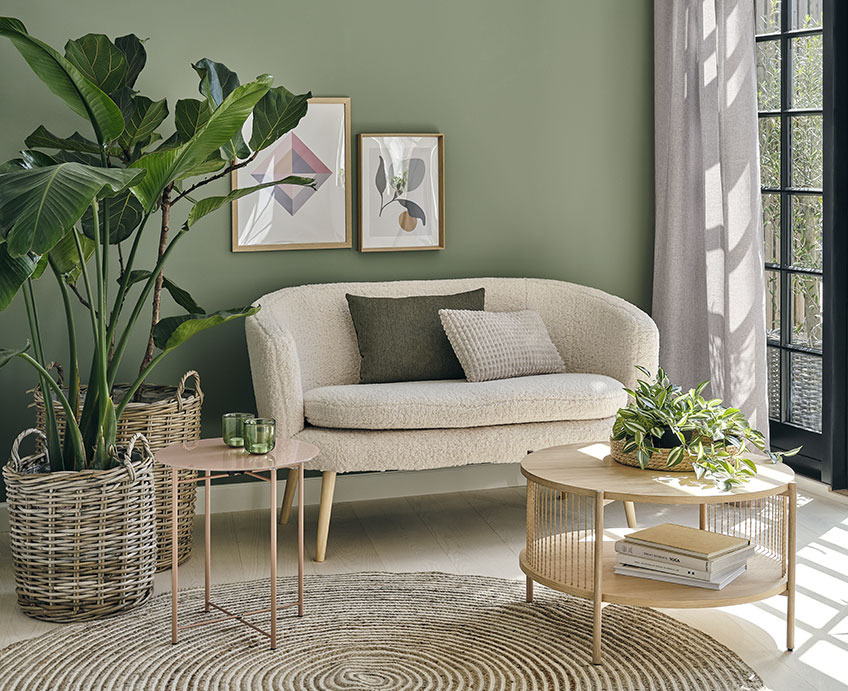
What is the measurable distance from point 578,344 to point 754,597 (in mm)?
1726

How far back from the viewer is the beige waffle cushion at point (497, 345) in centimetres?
388

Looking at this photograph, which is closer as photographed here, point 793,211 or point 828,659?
point 828,659

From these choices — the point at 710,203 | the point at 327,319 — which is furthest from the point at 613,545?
the point at 710,203

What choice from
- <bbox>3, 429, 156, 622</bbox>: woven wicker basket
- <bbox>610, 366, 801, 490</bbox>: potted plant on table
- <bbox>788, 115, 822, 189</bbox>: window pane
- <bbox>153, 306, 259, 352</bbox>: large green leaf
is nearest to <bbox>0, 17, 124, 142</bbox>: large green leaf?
<bbox>153, 306, 259, 352</bbox>: large green leaf

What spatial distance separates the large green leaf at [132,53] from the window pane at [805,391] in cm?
285

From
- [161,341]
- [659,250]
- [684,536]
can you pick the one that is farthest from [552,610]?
[659,250]

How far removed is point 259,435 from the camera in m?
2.75

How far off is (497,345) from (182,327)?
1.35 meters

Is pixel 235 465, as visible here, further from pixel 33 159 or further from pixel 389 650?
pixel 33 159

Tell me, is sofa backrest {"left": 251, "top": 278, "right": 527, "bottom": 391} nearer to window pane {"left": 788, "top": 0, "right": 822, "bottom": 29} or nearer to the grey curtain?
the grey curtain

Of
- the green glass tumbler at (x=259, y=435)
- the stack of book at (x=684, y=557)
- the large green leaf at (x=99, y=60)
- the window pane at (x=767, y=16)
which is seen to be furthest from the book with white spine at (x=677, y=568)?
the window pane at (x=767, y=16)

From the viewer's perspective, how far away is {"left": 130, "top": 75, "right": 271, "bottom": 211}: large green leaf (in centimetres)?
276

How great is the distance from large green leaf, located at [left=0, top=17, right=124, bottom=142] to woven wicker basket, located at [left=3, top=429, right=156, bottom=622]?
3.23 ft

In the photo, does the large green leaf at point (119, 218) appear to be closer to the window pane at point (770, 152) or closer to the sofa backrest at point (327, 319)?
the sofa backrest at point (327, 319)
